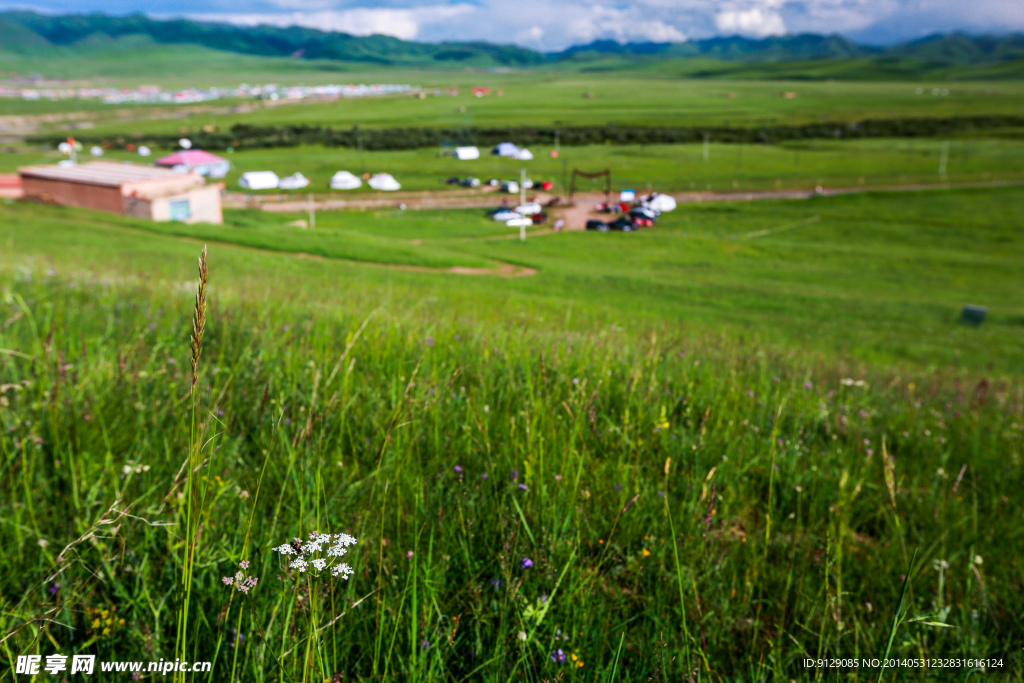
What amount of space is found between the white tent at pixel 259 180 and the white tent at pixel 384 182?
1074 centimetres

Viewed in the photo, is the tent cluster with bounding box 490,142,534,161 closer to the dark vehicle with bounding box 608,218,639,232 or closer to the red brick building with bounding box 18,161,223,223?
the dark vehicle with bounding box 608,218,639,232

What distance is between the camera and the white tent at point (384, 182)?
192ft

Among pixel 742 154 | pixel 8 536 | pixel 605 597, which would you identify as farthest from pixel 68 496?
pixel 742 154

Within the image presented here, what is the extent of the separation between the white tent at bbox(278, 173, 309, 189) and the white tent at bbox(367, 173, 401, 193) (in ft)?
23.6

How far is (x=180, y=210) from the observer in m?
35.8

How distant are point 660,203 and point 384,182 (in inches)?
1285

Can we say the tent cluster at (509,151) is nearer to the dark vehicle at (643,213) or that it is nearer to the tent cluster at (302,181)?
the dark vehicle at (643,213)

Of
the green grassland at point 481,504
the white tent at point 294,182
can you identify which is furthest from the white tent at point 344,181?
the green grassland at point 481,504

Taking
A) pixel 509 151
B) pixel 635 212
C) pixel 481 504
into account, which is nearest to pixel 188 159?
pixel 509 151

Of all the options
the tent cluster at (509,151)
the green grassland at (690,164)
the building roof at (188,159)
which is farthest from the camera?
the building roof at (188,159)

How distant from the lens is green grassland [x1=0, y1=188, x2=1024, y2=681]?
1653 mm

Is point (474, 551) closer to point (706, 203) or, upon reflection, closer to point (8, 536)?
point (8, 536)

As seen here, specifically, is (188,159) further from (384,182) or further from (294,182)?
(384,182)

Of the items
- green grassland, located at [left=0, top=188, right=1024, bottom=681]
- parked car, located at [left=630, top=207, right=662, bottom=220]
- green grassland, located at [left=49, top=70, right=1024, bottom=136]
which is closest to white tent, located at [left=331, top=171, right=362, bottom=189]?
green grassland, located at [left=49, top=70, right=1024, bottom=136]
